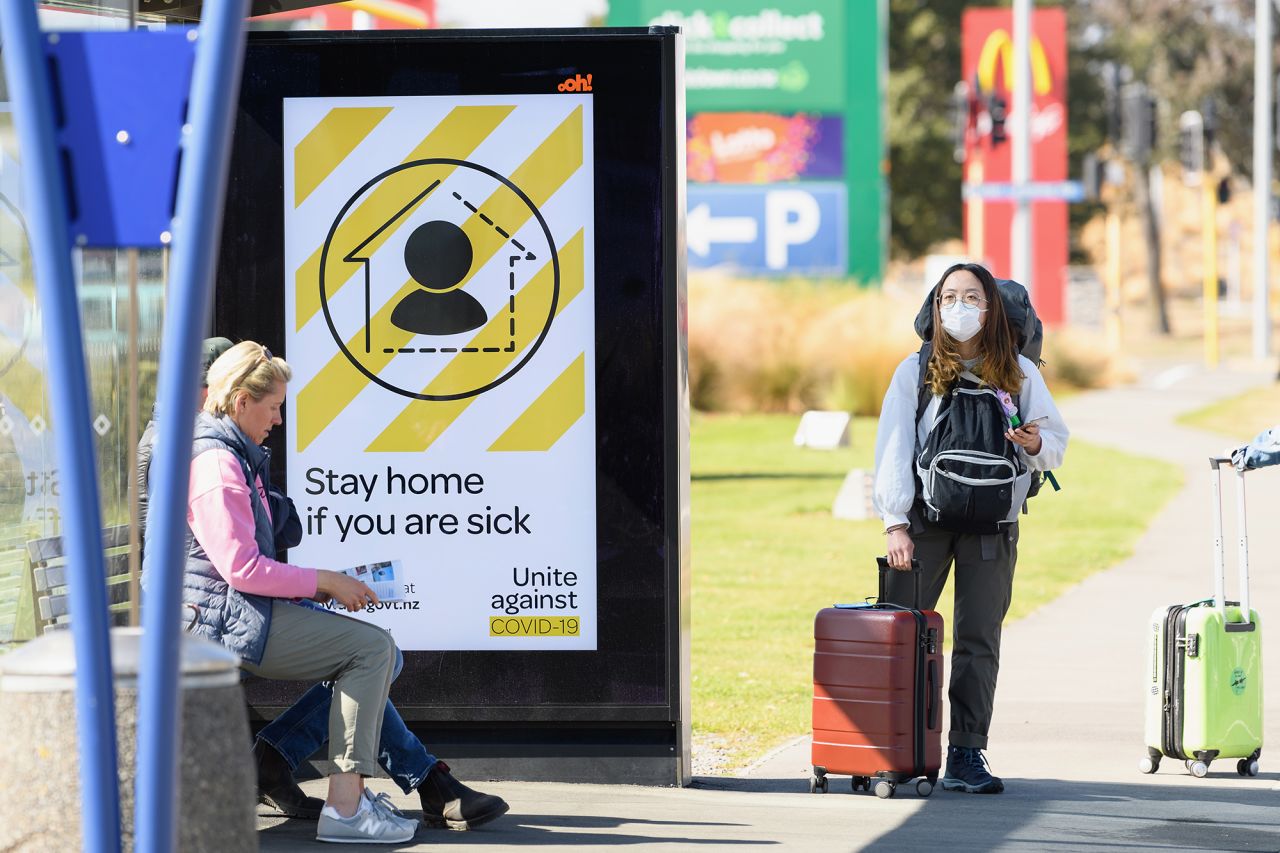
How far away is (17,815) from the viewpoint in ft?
12.6

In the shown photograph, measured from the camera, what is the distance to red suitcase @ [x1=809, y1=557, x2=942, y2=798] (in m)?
6.57

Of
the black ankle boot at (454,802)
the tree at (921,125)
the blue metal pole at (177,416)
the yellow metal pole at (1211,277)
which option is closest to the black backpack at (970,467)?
the black ankle boot at (454,802)

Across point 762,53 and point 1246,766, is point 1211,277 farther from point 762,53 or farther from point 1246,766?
point 1246,766

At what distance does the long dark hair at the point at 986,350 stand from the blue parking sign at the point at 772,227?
3197cm

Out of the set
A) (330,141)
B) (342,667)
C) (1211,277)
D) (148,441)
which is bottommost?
(342,667)

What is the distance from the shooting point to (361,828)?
19.3 ft

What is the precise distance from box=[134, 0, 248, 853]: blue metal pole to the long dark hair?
345 centimetres

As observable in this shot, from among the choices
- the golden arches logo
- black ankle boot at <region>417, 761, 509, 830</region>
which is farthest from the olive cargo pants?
the golden arches logo

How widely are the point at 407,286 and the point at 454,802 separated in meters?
1.73

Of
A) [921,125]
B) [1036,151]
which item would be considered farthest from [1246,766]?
[921,125]

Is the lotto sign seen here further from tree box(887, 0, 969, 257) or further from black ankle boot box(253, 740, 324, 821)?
tree box(887, 0, 969, 257)

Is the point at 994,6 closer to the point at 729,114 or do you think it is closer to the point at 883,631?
the point at 729,114

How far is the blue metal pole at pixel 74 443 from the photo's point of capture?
3.77 m

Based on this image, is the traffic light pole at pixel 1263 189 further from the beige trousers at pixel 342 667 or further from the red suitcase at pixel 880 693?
the beige trousers at pixel 342 667
